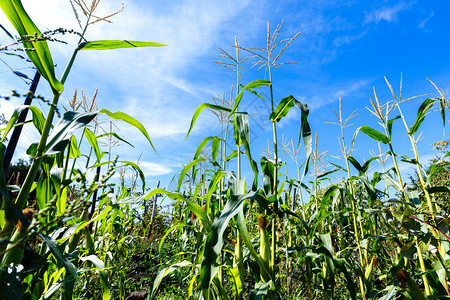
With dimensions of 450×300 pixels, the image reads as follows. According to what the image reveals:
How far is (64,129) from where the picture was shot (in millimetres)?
819

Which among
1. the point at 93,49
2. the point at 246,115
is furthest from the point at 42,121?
the point at 246,115

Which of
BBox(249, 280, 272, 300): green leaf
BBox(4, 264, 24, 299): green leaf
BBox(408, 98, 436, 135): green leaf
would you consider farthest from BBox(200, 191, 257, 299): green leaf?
BBox(408, 98, 436, 135): green leaf

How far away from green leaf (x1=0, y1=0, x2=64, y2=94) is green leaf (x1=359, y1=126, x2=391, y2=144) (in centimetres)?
170

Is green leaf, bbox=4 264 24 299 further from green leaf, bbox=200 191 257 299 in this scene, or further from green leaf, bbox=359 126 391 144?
green leaf, bbox=359 126 391 144

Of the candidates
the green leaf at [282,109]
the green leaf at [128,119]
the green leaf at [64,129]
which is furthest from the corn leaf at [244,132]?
the green leaf at [64,129]

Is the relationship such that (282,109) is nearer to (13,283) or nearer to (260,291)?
(260,291)

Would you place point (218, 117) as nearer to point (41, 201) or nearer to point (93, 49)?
point (93, 49)

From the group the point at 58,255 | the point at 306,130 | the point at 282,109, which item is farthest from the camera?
the point at 282,109

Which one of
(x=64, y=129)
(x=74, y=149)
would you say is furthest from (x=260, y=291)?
(x=74, y=149)

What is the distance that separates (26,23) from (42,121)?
0.39 metres

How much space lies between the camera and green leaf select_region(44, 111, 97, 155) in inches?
30.4

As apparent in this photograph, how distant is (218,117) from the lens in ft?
6.75

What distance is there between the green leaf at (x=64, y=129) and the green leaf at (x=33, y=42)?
0.11 m

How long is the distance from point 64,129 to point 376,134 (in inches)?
66.6
